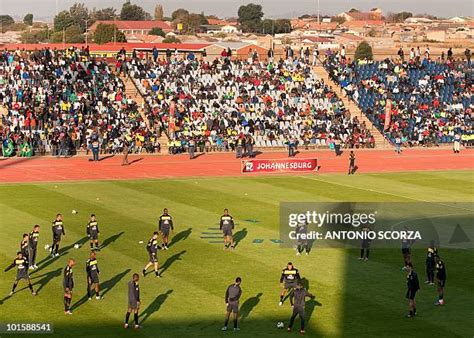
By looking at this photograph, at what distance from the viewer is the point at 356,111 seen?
77.2m

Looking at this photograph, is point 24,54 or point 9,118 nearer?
point 9,118

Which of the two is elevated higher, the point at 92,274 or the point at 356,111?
the point at 92,274

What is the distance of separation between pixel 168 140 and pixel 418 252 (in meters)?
34.2

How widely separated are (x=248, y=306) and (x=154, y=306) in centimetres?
283

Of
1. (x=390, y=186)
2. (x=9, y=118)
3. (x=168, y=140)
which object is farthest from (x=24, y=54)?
(x=390, y=186)

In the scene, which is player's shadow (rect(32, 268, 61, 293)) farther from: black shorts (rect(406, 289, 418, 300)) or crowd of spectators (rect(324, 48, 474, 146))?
crowd of spectators (rect(324, 48, 474, 146))

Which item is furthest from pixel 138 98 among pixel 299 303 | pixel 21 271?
pixel 299 303

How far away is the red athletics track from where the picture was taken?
5628 cm

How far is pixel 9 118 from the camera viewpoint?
65.7 meters

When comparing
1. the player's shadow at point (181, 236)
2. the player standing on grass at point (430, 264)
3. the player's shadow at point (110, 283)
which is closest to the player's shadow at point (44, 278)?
the player's shadow at point (110, 283)

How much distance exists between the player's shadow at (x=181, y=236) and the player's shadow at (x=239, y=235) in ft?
6.47

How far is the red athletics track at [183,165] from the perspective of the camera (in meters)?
56.3

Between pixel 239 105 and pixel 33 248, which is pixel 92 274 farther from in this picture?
pixel 239 105

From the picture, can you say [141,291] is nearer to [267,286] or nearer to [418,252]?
[267,286]
